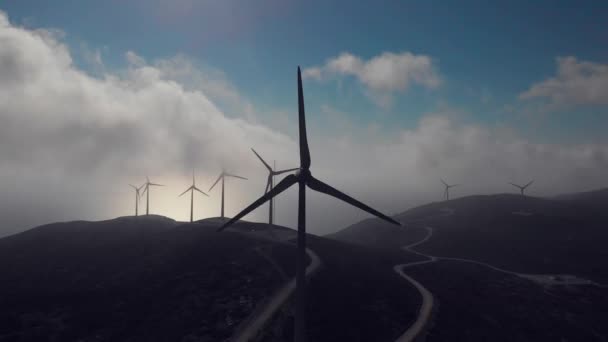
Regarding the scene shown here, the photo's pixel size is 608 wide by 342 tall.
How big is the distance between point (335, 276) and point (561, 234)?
507 feet

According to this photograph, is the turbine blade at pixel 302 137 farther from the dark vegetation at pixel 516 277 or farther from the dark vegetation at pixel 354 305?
the dark vegetation at pixel 516 277

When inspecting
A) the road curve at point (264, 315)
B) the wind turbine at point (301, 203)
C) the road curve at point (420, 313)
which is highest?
the wind turbine at point (301, 203)

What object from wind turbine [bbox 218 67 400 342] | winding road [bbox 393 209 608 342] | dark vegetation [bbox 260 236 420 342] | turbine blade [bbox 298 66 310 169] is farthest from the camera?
winding road [bbox 393 209 608 342]

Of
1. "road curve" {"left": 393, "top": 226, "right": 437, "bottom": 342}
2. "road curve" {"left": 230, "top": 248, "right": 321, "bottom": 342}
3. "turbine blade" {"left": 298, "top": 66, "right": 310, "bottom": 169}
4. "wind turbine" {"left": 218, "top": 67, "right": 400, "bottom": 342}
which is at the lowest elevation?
"road curve" {"left": 393, "top": 226, "right": 437, "bottom": 342}

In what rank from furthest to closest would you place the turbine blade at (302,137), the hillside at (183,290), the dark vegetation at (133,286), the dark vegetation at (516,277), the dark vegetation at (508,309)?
the dark vegetation at (516,277)
the dark vegetation at (508,309)
the dark vegetation at (133,286)
the hillside at (183,290)
the turbine blade at (302,137)

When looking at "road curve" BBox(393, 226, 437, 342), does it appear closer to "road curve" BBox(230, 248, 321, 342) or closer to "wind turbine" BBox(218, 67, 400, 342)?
"wind turbine" BBox(218, 67, 400, 342)

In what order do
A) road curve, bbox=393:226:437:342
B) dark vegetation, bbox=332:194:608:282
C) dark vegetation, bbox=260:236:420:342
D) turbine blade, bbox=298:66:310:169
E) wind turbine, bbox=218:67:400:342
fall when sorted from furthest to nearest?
1. dark vegetation, bbox=332:194:608:282
2. dark vegetation, bbox=260:236:420:342
3. road curve, bbox=393:226:437:342
4. turbine blade, bbox=298:66:310:169
5. wind turbine, bbox=218:67:400:342

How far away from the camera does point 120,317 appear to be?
190 feet

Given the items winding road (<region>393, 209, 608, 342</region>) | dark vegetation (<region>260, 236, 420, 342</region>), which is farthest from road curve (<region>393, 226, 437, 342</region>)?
dark vegetation (<region>260, 236, 420, 342</region>)

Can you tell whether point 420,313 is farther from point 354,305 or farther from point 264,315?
point 264,315

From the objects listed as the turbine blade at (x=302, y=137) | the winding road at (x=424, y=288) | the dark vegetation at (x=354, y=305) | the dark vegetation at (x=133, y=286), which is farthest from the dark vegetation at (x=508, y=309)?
the dark vegetation at (x=133, y=286)

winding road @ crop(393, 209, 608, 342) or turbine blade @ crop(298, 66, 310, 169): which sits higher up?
turbine blade @ crop(298, 66, 310, 169)

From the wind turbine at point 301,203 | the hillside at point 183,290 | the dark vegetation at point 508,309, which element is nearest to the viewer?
the wind turbine at point 301,203

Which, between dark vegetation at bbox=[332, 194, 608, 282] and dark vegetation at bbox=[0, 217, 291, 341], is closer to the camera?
dark vegetation at bbox=[0, 217, 291, 341]
